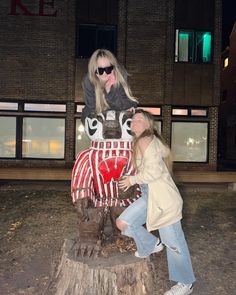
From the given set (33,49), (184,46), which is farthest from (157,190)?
(184,46)

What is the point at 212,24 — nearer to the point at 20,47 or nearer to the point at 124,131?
the point at 20,47

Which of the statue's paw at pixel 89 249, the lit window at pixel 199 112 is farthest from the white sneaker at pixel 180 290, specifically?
the lit window at pixel 199 112

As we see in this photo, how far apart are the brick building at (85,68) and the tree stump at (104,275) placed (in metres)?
10.8

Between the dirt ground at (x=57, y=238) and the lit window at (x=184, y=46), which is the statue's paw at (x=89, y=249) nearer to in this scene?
the dirt ground at (x=57, y=238)

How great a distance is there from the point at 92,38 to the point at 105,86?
1124 cm

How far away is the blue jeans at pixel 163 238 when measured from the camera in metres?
3.14

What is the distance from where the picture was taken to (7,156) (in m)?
14.1

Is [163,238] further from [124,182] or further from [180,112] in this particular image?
[180,112]

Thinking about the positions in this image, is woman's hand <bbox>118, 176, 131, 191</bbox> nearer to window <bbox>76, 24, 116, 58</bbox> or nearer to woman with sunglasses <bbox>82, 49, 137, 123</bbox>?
woman with sunglasses <bbox>82, 49, 137, 123</bbox>

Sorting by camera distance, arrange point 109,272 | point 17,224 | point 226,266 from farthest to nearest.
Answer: point 17,224 < point 226,266 < point 109,272

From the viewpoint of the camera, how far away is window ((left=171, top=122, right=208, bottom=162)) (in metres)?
14.8

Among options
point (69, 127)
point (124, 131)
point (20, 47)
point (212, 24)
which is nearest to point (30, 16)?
point (20, 47)

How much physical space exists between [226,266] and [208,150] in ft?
34.3

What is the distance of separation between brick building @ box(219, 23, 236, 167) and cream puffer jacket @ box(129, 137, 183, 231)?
22.7 m
